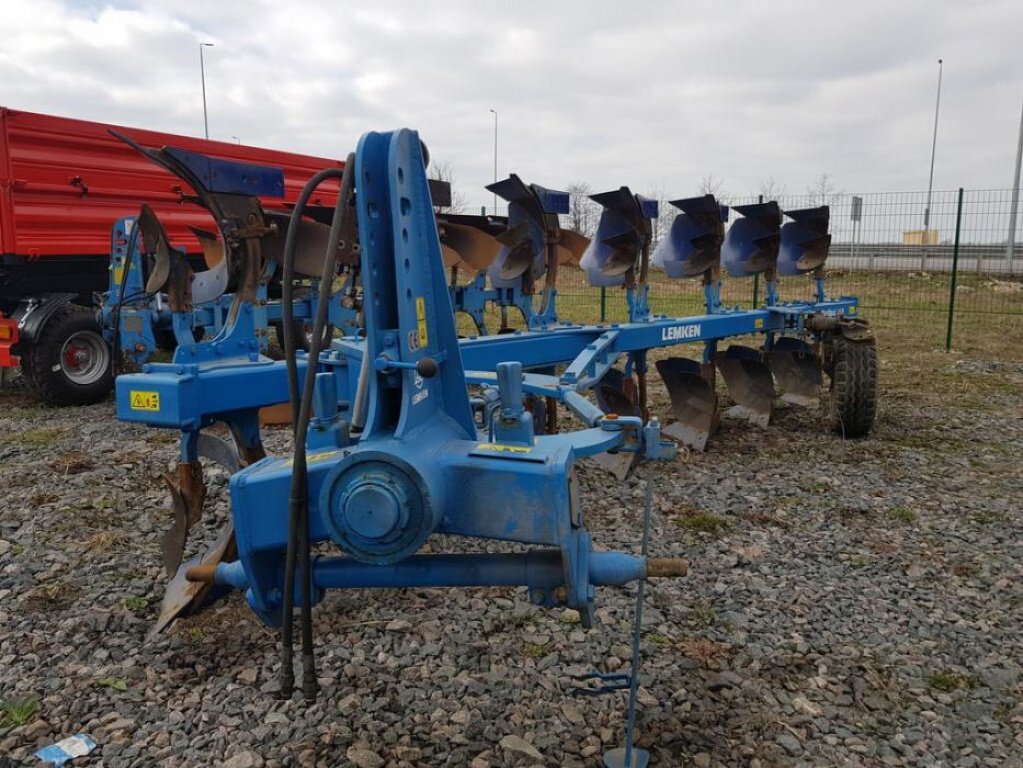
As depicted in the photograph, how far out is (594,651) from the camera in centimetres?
296

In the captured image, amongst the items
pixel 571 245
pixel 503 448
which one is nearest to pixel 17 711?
pixel 503 448

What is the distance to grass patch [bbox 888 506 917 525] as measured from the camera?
4352mm

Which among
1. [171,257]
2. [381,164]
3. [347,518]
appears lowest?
[347,518]

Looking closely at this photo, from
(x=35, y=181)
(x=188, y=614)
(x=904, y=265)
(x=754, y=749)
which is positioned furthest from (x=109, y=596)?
(x=904, y=265)

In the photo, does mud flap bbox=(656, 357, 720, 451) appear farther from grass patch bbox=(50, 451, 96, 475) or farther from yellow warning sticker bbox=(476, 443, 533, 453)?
grass patch bbox=(50, 451, 96, 475)

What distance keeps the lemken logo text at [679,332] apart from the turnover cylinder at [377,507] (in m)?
3.69

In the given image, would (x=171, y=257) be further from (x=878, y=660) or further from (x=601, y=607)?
(x=878, y=660)

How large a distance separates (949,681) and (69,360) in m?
7.53

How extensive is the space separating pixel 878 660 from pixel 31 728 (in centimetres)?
289

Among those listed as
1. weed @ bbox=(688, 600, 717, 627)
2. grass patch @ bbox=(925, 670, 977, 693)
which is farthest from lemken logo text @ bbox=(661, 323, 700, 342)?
grass patch @ bbox=(925, 670, 977, 693)

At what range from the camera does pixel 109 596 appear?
3.44 meters

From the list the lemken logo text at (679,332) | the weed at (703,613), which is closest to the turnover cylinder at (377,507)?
the weed at (703,613)

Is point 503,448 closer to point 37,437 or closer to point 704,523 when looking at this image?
point 704,523

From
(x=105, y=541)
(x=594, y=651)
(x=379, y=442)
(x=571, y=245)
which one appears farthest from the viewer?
(x=571, y=245)
